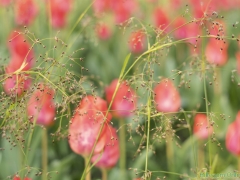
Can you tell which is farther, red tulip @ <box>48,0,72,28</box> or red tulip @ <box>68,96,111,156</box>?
red tulip @ <box>48,0,72,28</box>

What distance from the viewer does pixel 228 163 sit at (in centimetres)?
254

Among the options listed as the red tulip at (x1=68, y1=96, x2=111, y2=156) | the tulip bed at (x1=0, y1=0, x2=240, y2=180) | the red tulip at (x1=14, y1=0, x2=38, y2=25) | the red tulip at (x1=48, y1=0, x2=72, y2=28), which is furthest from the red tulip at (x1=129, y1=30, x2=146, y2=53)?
the red tulip at (x1=48, y1=0, x2=72, y2=28)

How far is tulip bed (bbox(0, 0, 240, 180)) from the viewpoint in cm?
119

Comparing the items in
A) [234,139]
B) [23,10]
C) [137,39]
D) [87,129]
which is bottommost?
[234,139]

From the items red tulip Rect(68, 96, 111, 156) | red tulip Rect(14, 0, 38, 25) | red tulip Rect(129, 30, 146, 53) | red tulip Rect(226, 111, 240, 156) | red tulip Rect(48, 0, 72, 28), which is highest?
red tulip Rect(48, 0, 72, 28)

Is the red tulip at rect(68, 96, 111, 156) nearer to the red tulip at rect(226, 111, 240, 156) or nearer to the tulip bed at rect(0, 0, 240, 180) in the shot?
the tulip bed at rect(0, 0, 240, 180)

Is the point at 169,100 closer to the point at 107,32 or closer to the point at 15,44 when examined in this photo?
the point at 15,44

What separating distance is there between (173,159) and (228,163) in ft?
0.91

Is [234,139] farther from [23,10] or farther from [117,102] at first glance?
[23,10]

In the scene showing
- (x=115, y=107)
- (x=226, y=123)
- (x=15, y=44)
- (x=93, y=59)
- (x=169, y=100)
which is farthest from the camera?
(x=93, y=59)

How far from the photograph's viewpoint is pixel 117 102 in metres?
2.08

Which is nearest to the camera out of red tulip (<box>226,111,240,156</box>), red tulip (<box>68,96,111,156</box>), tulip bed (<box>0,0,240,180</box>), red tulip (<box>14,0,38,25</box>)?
tulip bed (<box>0,0,240,180</box>)

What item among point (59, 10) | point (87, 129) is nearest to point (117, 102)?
point (87, 129)

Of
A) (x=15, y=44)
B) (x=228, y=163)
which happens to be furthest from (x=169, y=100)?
(x=15, y=44)
